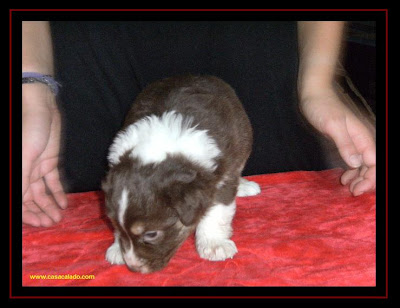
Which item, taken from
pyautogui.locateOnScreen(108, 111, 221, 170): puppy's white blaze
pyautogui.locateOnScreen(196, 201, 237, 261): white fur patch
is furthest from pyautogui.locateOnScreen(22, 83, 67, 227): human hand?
pyautogui.locateOnScreen(196, 201, 237, 261): white fur patch

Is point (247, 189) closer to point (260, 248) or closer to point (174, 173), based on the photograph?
point (260, 248)

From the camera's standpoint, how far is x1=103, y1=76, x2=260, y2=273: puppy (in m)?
2.56

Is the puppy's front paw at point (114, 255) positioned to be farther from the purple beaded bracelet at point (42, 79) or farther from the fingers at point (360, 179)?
the fingers at point (360, 179)

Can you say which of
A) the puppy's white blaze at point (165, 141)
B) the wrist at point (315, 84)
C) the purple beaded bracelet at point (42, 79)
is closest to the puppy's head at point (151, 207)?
the puppy's white blaze at point (165, 141)

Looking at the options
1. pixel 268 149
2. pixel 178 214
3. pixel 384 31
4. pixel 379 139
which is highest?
pixel 384 31

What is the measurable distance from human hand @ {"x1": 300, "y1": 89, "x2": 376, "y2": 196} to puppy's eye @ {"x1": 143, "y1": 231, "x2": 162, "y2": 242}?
175cm

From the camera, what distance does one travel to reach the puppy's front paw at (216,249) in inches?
108

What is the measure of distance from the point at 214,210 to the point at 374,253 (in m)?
1.14

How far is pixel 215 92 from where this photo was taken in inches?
137

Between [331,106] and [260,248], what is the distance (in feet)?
4.90

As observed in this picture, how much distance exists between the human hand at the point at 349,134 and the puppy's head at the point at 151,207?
142 centimetres

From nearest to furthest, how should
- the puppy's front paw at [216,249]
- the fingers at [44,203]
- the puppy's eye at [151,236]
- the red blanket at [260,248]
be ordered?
the red blanket at [260,248]
the puppy's eye at [151,236]
the puppy's front paw at [216,249]
the fingers at [44,203]

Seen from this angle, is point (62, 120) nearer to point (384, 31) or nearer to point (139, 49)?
point (139, 49)

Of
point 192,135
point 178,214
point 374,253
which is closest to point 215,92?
point 192,135
